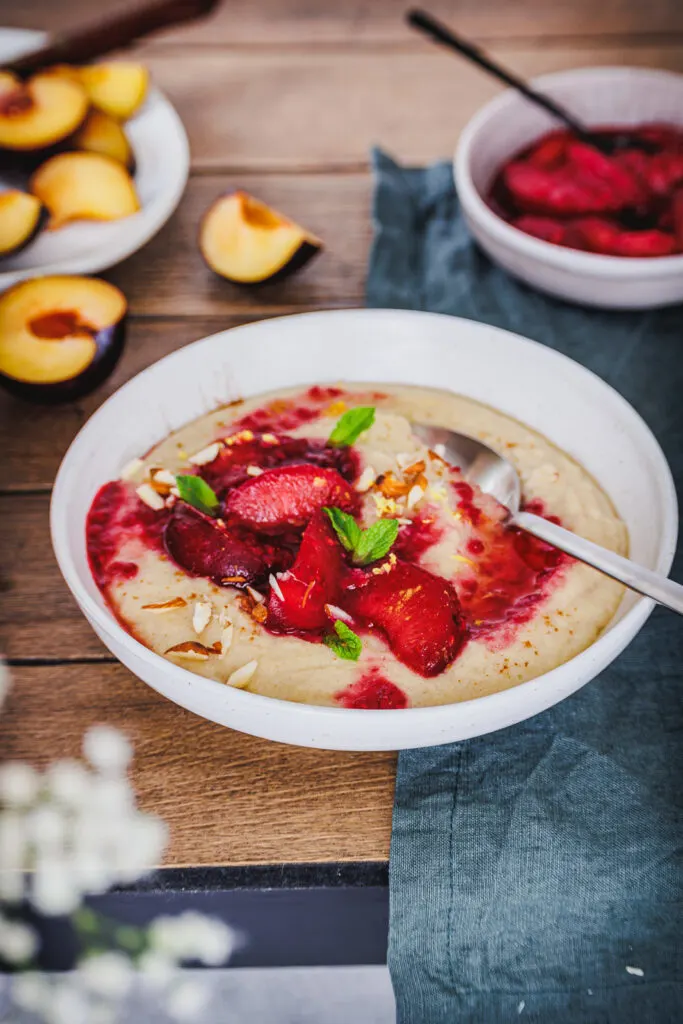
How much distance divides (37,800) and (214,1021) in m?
0.35

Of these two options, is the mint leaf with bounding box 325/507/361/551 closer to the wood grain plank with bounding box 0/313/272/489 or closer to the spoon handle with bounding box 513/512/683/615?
the spoon handle with bounding box 513/512/683/615

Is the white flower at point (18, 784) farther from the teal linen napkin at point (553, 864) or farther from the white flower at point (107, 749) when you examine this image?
the teal linen napkin at point (553, 864)

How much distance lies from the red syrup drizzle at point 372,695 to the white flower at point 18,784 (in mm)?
314

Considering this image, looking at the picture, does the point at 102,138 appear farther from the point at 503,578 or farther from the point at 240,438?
the point at 503,578

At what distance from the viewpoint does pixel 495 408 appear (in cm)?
122

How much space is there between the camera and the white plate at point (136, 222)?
141 centimetres

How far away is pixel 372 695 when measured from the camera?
87 centimetres

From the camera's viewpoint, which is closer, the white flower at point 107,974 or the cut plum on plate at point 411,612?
the cut plum on plate at point 411,612

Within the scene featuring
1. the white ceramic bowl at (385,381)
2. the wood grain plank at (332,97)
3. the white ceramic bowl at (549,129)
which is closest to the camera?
the white ceramic bowl at (385,381)

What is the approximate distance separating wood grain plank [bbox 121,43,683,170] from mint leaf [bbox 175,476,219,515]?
91cm

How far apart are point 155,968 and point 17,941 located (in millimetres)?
143

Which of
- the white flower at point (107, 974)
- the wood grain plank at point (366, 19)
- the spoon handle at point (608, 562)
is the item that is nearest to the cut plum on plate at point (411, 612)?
the spoon handle at point (608, 562)

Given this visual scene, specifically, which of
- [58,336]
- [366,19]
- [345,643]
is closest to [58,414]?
[58,336]

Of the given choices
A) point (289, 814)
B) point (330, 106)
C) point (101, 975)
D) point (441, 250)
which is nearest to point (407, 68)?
point (330, 106)
